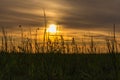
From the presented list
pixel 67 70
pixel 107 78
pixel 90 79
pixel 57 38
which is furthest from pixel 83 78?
pixel 57 38

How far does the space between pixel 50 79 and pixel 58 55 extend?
1989mm

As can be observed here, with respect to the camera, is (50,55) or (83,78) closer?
(83,78)

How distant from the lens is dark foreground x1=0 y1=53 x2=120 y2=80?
591 cm

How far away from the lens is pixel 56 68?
634cm

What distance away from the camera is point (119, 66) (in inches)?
242

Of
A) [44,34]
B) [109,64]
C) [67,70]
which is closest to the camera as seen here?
[67,70]

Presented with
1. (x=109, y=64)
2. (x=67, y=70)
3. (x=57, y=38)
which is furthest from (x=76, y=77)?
(x=57, y=38)

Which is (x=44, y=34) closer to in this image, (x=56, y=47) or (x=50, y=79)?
(x=56, y=47)

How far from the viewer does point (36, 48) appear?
8.73m

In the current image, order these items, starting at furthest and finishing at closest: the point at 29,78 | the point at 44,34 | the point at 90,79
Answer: the point at 44,34 < the point at 29,78 < the point at 90,79

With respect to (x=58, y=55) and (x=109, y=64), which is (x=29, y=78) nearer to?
(x=58, y=55)

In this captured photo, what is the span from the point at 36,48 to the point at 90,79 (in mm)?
3379

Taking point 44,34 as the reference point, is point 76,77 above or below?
below

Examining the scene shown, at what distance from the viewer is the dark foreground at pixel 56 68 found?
19.4ft
